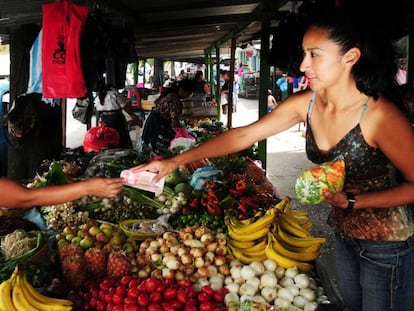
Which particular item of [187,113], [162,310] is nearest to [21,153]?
[162,310]

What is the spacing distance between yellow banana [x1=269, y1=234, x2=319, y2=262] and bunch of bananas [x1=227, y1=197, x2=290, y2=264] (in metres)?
0.10

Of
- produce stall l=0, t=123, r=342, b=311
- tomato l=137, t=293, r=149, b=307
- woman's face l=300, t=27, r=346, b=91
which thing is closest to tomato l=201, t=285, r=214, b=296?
produce stall l=0, t=123, r=342, b=311

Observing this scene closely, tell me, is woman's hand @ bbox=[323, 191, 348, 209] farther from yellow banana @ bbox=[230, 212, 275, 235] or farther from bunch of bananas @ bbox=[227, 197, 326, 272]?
yellow banana @ bbox=[230, 212, 275, 235]

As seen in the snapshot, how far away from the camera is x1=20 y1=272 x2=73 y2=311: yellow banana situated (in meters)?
2.12

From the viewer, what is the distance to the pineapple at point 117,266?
275 centimetres

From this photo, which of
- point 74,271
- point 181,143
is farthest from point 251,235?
point 181,143

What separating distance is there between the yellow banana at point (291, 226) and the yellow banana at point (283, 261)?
334 mm

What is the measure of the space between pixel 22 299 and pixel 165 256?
106cm

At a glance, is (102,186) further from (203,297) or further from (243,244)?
(243,244)

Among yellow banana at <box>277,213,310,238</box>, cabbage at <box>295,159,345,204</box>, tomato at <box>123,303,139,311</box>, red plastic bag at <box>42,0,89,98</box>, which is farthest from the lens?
red plastic bag at <box>42,0,89,98</box>

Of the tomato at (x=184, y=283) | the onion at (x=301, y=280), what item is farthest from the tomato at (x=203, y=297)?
the onion at (x=301, y=280)

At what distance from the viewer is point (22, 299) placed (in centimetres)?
207

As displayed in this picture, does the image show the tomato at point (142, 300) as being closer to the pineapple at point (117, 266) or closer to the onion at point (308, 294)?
the pineapple at point (117, 266)

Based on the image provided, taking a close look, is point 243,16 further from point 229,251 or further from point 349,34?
point 349,34
